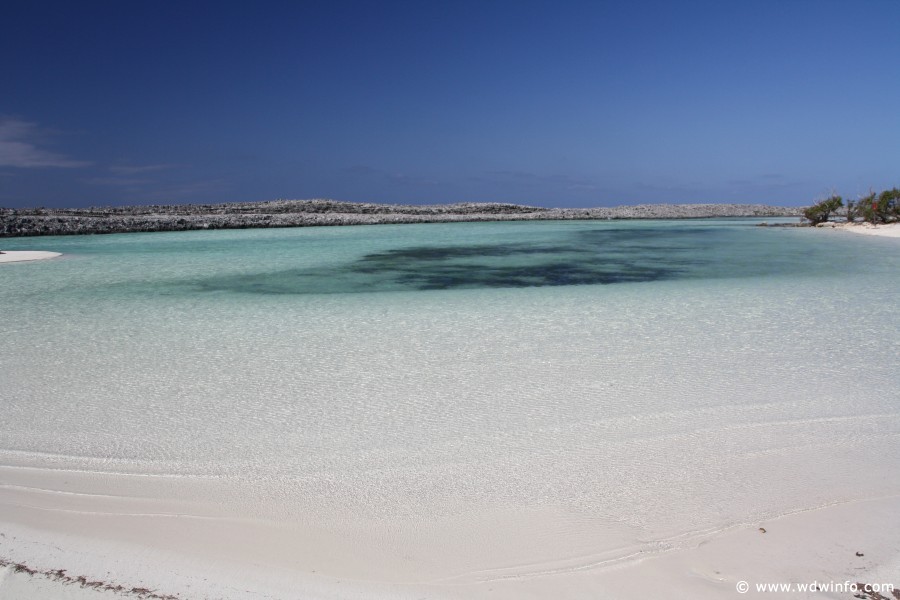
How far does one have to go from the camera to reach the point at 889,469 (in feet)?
8.43

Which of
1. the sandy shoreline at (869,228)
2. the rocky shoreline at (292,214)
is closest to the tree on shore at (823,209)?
the sandy shoreline at (869,228)

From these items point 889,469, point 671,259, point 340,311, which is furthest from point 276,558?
point 671,259

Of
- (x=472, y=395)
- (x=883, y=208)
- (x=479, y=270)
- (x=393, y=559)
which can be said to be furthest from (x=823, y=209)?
(x=393, y=559)

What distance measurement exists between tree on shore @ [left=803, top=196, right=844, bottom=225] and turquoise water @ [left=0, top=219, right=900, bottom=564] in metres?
16.1

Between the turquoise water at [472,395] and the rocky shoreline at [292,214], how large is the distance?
51.3ft

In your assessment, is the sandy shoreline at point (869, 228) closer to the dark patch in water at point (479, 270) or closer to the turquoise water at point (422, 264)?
the turquoise water at point (422, 264)

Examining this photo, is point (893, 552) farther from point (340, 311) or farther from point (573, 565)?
point (340, 311)

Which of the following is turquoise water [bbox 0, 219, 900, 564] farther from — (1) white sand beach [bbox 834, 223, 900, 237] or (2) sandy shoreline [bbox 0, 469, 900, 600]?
(1) white sand beach [bbox 834, 223, 900, 237]

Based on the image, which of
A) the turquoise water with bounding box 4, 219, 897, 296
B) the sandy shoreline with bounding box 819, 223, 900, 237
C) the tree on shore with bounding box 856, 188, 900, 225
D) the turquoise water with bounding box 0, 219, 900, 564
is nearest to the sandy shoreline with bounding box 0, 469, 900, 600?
the turquoise water with bounding box 0, 219, 900, 564

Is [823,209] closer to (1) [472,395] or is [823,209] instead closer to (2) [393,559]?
(1) [472,395]

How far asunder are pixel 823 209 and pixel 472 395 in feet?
76.5

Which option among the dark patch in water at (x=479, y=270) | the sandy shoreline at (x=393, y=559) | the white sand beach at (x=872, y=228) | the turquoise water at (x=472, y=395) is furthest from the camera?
the white sand beach at (x=872, y=228)

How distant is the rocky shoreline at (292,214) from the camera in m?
21.5

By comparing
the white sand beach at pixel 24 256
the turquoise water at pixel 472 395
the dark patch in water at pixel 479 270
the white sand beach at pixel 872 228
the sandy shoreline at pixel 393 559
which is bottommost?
the sandy shoreline at pixel 393 559
